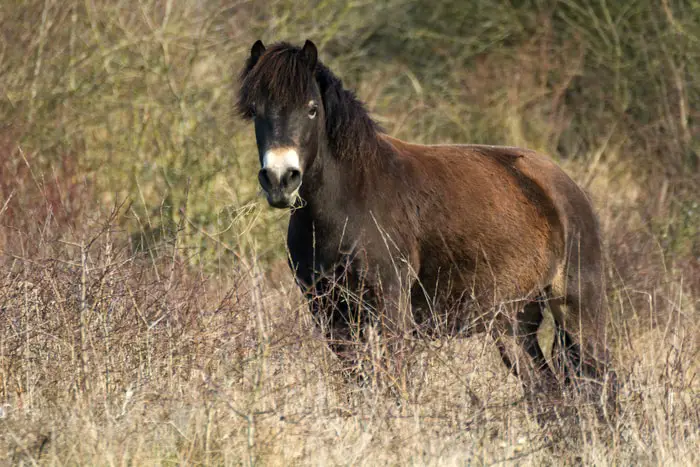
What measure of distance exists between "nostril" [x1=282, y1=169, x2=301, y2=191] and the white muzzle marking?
0.02 meters

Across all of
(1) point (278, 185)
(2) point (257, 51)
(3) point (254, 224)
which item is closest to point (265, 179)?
(1) point (278, 185)

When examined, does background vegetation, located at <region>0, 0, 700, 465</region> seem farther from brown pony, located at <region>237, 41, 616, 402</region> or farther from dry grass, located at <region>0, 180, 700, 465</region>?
brown pony, located at <region>237, 41, 616, 402</region>

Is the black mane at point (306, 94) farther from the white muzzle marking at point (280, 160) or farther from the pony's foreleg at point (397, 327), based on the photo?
the pony's foreleg at point (397, 327)

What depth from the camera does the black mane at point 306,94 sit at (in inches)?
198

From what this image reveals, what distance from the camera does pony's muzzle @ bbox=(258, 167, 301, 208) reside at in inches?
183

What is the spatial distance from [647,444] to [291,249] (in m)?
2.29

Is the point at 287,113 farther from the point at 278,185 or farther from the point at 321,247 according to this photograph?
the point at 321,247

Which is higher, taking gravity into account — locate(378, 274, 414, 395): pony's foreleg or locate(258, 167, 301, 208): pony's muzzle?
locate(258, 167, 301, 208): pony's muzzle

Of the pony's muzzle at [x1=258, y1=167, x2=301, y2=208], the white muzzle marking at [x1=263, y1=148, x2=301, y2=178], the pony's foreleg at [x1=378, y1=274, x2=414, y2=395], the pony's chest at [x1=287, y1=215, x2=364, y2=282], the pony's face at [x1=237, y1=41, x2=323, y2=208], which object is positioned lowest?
the pony's foreleg at [x1=378, y1=274, x2=414, y2=395]

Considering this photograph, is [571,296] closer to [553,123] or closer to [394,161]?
[394,161]

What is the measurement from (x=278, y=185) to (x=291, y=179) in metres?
0.11

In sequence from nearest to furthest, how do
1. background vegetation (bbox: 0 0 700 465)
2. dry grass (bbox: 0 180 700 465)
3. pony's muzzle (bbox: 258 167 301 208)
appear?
dry grass (bbox: 0 180 700 465) → background vegetation (bbox: 0 0 700 465) → pony's muzzle (bbox: 258 167 301 208)

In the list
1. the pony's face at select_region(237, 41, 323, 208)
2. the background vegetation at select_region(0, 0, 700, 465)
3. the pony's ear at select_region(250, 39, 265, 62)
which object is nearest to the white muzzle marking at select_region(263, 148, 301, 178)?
the pony's face at select_region(237, 41, 323, 208)

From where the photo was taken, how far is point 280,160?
15.6 feet
